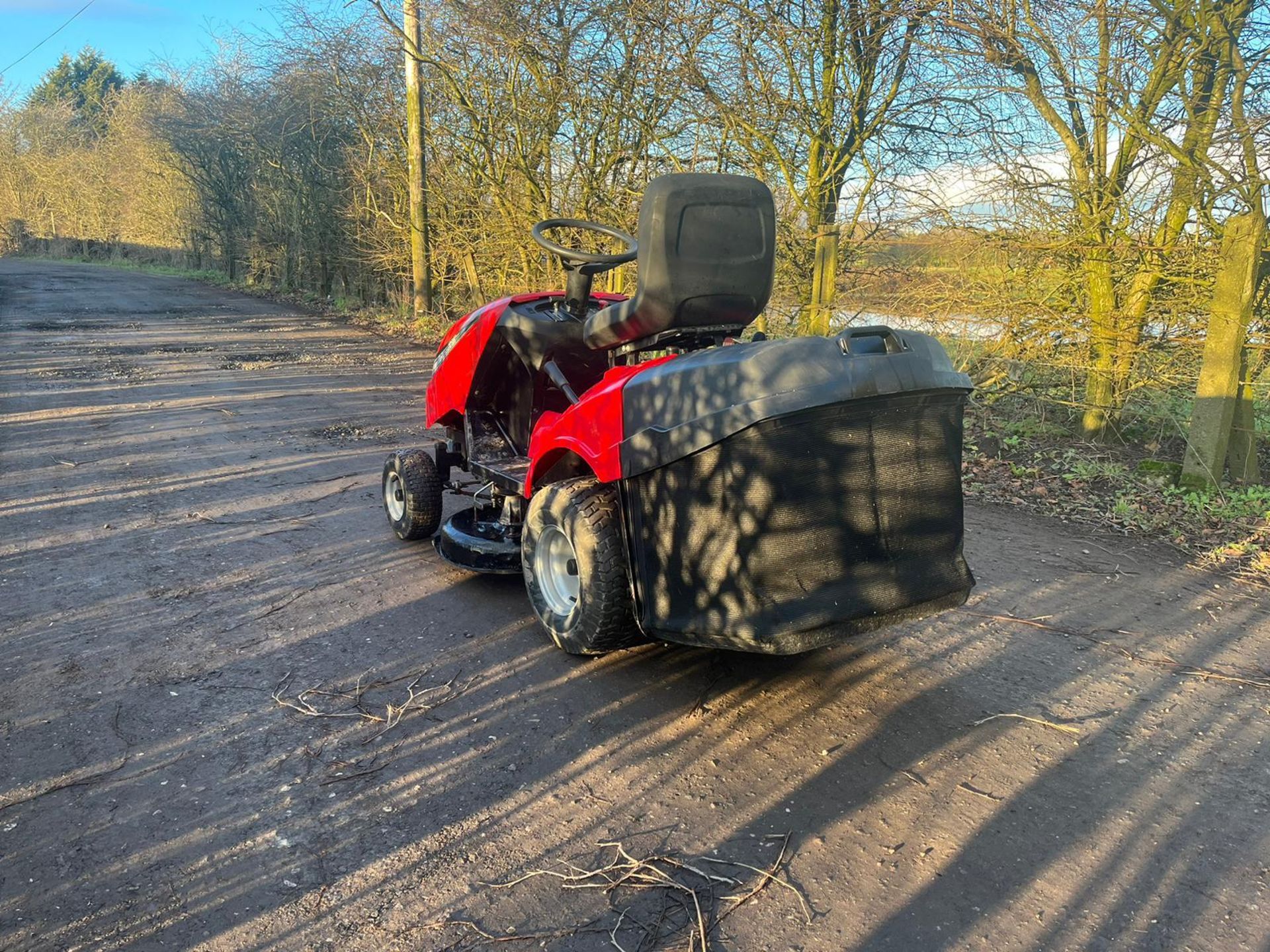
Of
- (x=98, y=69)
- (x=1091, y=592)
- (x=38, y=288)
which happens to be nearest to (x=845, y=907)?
(x=1091, y=592)

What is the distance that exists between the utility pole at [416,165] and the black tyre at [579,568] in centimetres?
1272

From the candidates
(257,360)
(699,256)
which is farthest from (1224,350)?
(257,360)

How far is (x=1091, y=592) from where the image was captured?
15.9 ft

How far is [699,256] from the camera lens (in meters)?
3.51

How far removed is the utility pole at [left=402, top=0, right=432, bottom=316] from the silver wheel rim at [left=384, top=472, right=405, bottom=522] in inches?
437

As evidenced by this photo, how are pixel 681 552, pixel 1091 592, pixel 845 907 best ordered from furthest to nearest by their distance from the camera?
pixel 1091 592
pixel 681 552
pixel 845 907

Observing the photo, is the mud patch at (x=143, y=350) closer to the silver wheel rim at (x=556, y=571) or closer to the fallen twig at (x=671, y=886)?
the silver wheel rim at (x=556, y=571)

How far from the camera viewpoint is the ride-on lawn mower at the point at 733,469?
3068 mm

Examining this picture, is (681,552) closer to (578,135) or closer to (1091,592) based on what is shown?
(1091,592)

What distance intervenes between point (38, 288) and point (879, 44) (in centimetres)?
2687

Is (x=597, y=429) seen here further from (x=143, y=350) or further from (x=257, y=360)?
(x=143, y=350)

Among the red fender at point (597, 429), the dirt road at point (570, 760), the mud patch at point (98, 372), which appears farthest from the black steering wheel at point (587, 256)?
the mud patch at point (98, 372)

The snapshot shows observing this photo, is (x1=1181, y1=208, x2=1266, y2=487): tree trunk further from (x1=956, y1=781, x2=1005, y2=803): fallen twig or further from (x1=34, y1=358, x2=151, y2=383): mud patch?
(x1=34, y1=358, x2=151, y2=383): mud patch

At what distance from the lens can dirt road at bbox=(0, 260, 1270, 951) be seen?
2.40 metres
